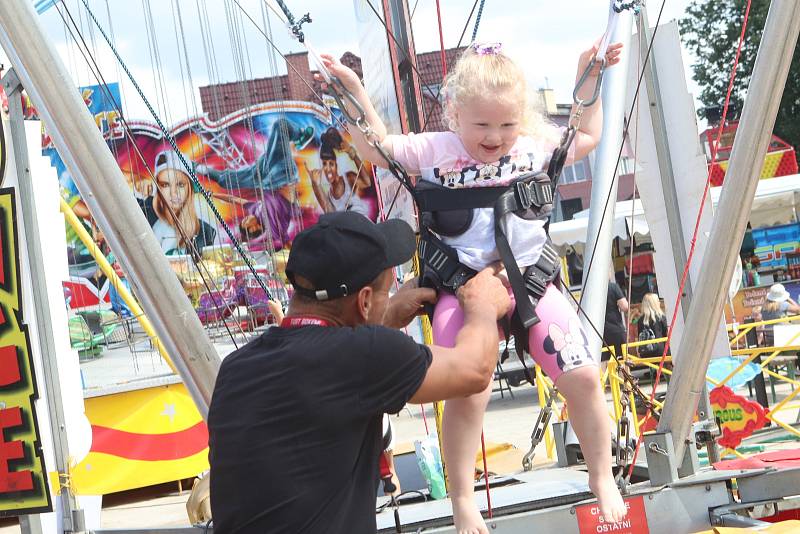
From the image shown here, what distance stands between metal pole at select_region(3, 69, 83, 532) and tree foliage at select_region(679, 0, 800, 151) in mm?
28832

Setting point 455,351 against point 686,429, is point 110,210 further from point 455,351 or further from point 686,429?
point 686,429

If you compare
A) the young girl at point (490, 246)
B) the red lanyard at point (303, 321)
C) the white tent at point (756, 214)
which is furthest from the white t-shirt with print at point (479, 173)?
the white tent at point (756, 214)

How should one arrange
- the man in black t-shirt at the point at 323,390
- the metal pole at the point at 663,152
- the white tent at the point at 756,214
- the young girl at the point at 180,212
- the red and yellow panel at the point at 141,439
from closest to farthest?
the man in black t-shirt at the point at 323,390
the young girl at the point at 180,212
the metal pole at the point at 663,152
the red and yellow panel at the point at 141,439
the white tent at the point at 756,214

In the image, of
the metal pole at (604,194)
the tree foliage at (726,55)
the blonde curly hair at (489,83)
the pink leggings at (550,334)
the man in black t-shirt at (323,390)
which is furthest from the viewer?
the tree foliage at (726,55)

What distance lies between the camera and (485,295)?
2.52 metres

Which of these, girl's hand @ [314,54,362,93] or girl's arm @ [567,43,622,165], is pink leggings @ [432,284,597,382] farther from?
girl's hand @ [314,54,362,93]

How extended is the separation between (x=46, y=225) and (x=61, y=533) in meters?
1.24

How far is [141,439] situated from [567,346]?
6.61 metres

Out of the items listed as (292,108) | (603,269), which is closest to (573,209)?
(292,108)

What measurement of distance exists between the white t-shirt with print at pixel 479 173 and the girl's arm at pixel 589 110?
0.31ft

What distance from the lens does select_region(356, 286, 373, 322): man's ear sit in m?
2.18

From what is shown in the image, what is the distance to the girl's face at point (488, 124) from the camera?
2.70 metres

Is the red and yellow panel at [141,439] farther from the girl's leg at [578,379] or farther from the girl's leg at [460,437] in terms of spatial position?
the girl's leg at [578,379]

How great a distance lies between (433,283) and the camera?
291 centimetres
